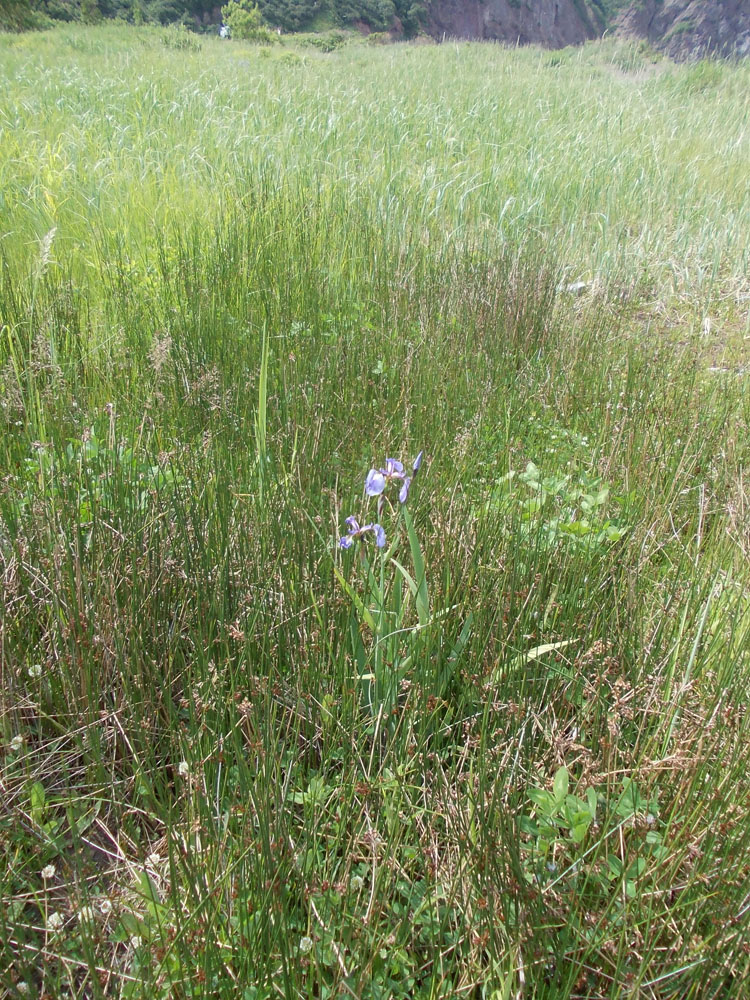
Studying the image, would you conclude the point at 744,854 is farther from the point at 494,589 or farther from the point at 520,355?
the point at 520,355

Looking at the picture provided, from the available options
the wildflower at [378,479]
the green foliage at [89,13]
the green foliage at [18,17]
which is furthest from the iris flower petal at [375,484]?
the green foliage at [89,13]

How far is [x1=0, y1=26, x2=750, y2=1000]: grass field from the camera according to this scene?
985mm

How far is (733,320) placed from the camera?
3723mm

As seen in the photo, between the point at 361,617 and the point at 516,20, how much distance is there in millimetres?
63145

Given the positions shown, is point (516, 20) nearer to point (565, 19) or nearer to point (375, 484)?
point (565, 19)

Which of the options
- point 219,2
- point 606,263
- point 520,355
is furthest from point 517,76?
point 219,2

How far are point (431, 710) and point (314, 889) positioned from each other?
0.40 meters

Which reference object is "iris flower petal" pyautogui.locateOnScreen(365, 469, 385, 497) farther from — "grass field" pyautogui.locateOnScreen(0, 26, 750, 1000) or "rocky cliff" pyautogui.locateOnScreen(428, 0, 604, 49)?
"rocky cliff" pyautogui.locateOnScreen(428, 0, 604, 49)

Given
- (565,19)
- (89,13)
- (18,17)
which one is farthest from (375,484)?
(565,19)

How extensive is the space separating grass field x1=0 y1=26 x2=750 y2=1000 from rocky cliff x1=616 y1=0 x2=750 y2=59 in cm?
3078

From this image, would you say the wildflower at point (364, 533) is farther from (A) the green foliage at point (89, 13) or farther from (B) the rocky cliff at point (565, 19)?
(B) the rocky cliff at point (565, 19)

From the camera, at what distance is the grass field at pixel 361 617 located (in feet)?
3.23

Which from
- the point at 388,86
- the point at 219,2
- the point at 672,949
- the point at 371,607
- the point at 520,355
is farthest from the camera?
the point at 219,2

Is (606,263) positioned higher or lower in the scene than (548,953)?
higher
